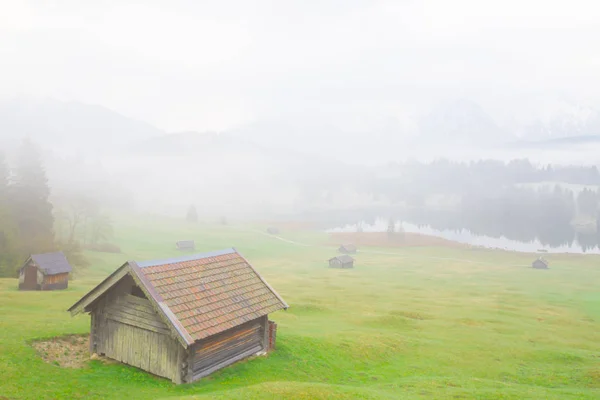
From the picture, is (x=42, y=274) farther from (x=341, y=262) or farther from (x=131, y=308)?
(x=341, y=262)

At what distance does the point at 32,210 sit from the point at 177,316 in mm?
73780

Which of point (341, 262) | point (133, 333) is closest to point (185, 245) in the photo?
point (341, 262)

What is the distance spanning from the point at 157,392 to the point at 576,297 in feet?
234

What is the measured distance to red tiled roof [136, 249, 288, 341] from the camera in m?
23.2

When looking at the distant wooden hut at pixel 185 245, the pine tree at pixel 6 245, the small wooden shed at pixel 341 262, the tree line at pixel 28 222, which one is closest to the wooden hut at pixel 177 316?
the pine tree at pixel 6 245

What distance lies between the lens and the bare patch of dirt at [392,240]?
152125mm

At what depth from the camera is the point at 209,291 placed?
1008 inches

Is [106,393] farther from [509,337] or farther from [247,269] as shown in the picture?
[509,337]

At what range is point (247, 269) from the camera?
29.6 m

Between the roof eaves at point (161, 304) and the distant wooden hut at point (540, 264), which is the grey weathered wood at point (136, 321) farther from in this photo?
the distant wooden hut at point (540, 264)

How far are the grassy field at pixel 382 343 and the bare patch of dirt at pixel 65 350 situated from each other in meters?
0.69

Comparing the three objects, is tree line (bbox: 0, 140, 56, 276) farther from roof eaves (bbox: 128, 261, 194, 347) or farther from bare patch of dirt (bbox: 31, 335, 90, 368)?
roof eaves (bbox: 128, 261, 194, 347)

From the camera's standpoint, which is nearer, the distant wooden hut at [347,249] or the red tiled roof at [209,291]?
the red tiled roof at [209,291]

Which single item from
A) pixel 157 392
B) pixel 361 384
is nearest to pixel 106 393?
pixel 157 392
